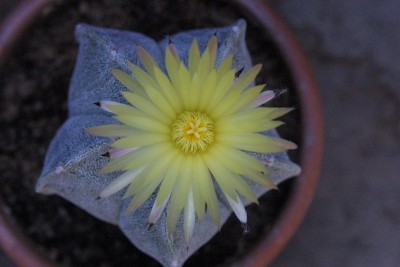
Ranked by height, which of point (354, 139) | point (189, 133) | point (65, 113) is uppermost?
point (354, 139)

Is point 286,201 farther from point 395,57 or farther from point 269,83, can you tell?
point 395,57

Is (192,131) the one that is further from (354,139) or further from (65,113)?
(354,139)

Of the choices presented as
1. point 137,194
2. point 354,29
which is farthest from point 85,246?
point 354,29

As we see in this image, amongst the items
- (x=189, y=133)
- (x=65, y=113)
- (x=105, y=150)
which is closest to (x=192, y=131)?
(x=189, y=133)

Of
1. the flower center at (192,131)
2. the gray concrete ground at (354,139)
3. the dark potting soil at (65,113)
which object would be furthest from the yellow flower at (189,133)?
the gray concrete ground at (354,139)

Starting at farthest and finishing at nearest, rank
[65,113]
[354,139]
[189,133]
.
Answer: [354,139] → [65,113] → [189,133]

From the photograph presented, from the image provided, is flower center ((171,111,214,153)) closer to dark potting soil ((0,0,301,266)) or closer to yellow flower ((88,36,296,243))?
yellow flower ((88,36,296,243))

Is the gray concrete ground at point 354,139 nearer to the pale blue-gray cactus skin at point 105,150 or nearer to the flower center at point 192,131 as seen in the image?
the pale blue-gray cactus skin at point 105,150
